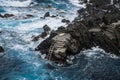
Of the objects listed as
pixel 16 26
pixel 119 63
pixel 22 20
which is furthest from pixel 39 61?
pixel 22 20

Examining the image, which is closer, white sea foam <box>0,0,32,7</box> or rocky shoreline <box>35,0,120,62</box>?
rocky shoreline <box>35,0,120,62</box>

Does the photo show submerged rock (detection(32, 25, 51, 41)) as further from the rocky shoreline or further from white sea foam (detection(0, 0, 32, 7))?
white sea foam (detection(0, 0, 32, 7))

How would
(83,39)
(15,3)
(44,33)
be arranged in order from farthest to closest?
(15,3), (44,33), (83,39)

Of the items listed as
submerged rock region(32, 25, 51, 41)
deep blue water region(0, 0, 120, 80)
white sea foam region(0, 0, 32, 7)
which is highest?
white sea foam region(0, 0, 32, 7)

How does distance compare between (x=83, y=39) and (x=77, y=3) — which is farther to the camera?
(x=77, y=3)

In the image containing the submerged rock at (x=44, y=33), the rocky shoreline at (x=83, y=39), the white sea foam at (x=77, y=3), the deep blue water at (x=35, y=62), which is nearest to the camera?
the deep blue water at (x=35, y=62)

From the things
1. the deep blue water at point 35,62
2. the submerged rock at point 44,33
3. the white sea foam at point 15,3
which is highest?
the white sea foam at point 15,3

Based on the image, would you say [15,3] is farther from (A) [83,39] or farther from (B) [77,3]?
(A) [83,39]

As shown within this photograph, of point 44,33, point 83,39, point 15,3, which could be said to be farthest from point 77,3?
point 83,39

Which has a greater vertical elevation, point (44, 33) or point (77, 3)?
point (44, 33)

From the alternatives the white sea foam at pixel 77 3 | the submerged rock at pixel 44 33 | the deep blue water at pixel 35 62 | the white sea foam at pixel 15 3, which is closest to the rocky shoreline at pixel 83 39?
the deep blue water at pixel 35 62

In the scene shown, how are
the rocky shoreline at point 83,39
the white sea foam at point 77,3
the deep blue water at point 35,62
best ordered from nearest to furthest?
the deep blue water at point 35,62 → the rocky shoreline at point 83,39 → the white sea foam at point 77,3

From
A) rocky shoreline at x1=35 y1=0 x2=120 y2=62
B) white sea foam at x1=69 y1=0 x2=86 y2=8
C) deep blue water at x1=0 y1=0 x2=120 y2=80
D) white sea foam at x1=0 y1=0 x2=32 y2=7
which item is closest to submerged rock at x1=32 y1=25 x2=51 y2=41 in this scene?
deep blue water at x1=0 y1=0 x2=120 y2=80

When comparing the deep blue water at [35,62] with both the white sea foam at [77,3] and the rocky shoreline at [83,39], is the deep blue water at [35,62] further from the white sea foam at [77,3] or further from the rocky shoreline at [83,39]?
the white sea foam at [77,3]
